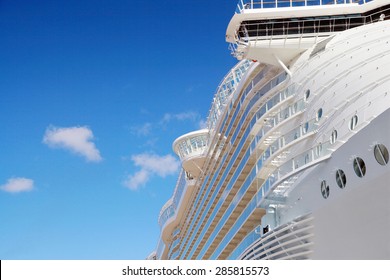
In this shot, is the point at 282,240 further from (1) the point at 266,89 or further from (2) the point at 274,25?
(2) the point at 274,25

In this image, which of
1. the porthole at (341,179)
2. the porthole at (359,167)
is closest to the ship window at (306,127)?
the porthole at (341,179)

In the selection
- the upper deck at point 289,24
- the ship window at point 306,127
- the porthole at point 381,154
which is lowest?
the porthole at point 381,154

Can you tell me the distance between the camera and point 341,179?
40.2ft

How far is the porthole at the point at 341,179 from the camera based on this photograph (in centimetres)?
1211

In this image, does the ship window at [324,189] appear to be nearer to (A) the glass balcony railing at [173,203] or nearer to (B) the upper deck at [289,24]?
(B) the upper deck at [289,24]

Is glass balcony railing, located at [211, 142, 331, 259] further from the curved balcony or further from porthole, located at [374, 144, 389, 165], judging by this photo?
the curved balcony

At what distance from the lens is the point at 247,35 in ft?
67.7

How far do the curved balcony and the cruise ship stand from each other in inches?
114

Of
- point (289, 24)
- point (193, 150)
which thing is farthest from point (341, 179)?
point (193, 150)

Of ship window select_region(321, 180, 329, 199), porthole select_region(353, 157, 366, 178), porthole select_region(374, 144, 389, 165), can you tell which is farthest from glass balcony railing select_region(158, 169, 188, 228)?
porthole select_region(374, 144, 389, 165)

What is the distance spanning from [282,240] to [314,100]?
3987 mm

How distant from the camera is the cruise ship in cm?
1145

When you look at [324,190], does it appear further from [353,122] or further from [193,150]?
[193,150]

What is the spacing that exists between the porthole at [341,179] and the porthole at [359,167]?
0.47 metres
